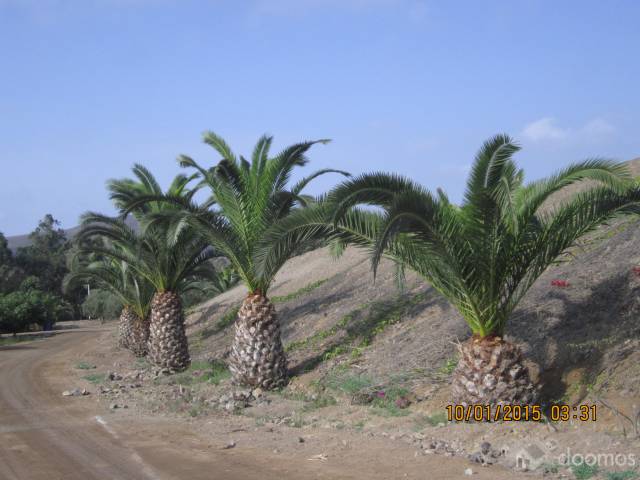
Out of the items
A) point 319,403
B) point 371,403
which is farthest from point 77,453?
point 371,403

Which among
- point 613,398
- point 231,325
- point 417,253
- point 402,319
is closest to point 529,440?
point 613,398

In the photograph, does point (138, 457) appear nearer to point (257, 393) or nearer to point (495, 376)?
point (257, 393)

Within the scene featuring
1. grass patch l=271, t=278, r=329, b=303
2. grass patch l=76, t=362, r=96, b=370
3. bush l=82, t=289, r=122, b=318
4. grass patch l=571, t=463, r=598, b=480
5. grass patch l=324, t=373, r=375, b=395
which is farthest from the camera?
bush l=82, t=289, r=122, b=318

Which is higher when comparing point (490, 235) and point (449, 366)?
point (490, 235)

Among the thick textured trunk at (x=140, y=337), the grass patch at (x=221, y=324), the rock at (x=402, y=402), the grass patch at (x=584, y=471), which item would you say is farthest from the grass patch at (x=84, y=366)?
the grass patch at (x=584, y=471)

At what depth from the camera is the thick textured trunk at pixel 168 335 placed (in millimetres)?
18656

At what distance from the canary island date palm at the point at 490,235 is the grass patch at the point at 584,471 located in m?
1.90

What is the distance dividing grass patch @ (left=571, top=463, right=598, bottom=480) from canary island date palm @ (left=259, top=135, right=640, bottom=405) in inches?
74.7

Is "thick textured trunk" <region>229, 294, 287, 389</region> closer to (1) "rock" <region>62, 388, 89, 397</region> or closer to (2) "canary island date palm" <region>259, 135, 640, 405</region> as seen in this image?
(1) "rock" <region>62, 388, 89, 397</region>

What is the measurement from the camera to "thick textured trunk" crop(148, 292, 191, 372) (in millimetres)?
18656

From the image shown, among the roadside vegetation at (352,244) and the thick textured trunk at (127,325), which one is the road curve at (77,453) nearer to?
the roadside vegetation at (352,244)

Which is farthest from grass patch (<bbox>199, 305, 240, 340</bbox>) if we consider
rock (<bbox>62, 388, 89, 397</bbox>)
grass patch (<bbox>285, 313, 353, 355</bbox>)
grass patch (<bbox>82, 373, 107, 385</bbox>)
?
rock (<bbox>62, 388, 89, 397</bbox>)

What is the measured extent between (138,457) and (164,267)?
10480 mm

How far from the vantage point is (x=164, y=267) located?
1900 centimetres
